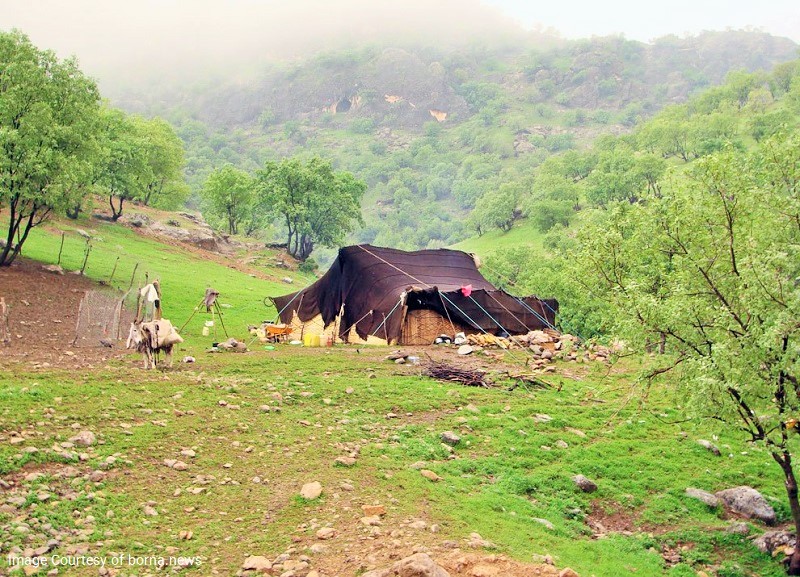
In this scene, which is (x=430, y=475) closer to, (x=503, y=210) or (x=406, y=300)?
(x=406, y=300)

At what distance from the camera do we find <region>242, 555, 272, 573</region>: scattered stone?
761cm

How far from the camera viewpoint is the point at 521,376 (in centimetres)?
1919

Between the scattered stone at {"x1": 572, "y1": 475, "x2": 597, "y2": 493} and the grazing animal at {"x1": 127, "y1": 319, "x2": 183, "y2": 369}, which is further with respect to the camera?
the grazing animal at {"x1": 127, "y1": 319, "x2": 183, "y2": 369}

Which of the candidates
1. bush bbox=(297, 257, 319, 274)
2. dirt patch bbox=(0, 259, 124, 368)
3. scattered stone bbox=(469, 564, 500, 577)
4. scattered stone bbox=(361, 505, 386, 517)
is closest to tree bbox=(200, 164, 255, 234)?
bush bbox=(297, 257, 319, 274)

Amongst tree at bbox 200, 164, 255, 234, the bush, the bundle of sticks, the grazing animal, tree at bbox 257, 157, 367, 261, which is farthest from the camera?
tree at bbox 200, 164, 255, 234

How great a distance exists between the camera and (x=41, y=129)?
26781 millimetres

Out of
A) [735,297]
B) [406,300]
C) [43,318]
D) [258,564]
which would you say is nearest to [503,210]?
[406,300]

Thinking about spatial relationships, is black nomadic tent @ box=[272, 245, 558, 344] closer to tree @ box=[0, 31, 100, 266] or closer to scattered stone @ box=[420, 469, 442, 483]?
tree @ box=[0, 31, 100, 266]

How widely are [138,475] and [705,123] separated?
105m

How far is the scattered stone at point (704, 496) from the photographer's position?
12156 millimetres

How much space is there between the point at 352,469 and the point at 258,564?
351 cm

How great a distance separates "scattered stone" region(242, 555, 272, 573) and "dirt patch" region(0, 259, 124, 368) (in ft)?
34.6

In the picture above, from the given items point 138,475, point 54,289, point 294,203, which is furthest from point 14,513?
point 294,203

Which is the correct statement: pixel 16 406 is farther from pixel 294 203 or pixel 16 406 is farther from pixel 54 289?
pixel 294 203
